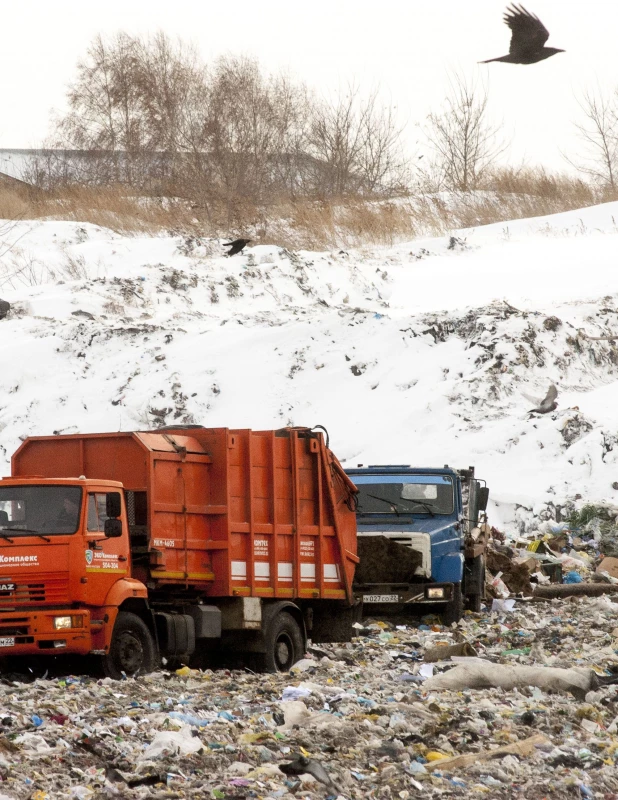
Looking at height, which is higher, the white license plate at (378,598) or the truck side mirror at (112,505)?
the truck side mirror at (112,505)

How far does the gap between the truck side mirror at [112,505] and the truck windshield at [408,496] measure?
5364 millimetres

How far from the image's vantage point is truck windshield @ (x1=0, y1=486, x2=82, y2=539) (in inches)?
377

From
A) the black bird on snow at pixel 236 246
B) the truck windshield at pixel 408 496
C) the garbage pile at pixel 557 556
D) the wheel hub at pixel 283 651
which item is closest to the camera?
the wheel hub at pixel 283 651

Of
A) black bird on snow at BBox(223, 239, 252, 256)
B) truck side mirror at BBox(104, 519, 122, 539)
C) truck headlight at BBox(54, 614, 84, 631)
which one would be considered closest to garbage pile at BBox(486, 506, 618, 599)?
truck side mirror at BBox(104, 519, 122, 539)

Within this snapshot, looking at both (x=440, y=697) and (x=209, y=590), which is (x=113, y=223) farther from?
(x=440, y=697)

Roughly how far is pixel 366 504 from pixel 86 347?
1435 centimetres

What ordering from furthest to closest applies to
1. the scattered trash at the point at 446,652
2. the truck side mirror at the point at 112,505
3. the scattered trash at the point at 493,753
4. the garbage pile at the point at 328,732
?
the scattered trash at the point at 446,652 < the truck side mirror at the point at 112,505 < the scattered trash at the point at 493,753 < the garbage pile at the point at 328,732

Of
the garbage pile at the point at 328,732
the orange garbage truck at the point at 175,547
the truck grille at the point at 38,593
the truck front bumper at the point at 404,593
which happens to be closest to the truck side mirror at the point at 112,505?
the orange garbage truck at the point at 175,547

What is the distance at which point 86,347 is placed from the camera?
2748 cm

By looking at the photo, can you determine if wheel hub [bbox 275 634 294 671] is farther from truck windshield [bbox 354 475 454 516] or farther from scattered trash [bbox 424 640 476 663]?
truck windshield [bbox 354 475 454 516]

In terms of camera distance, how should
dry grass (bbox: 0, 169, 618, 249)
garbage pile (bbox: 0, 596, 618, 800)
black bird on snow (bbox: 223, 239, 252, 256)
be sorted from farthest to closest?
dry grass (bbox: 0, 169, 618, 249) → black bird on snow (bbox: 223, 239, 252, 256) → garbage pile (bbox: 0, 596, 618, 800)

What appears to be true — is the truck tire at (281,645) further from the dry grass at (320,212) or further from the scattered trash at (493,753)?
the dry grass at (320,212)

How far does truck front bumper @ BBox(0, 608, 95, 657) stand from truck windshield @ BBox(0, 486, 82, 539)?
2.23 ft

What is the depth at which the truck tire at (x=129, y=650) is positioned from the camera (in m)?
9.80
